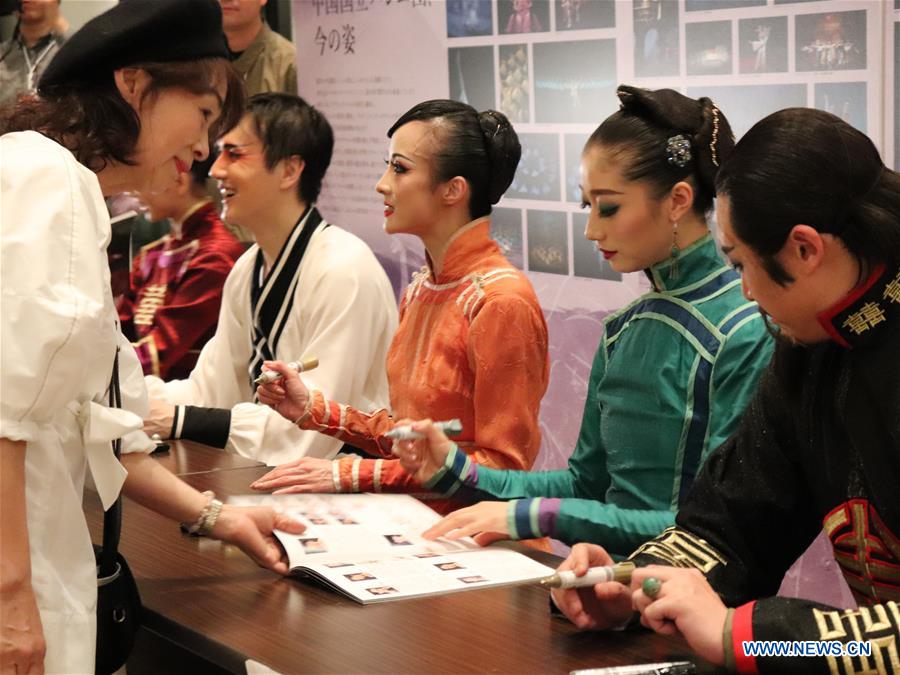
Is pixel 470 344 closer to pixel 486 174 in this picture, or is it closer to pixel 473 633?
pixel 486 174

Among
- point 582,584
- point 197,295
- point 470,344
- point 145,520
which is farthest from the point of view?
point 197,295

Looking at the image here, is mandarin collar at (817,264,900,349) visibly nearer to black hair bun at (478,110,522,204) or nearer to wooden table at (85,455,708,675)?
wooden table at (85,455,708,675)

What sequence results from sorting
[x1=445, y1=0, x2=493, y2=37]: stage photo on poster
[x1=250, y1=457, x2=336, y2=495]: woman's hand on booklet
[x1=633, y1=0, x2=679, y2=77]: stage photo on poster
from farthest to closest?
[x1=445, y1=0, x2=493, y2=37]: stage photo on poster < [x1=633, y1=0, x2=679, y2=77]: stage photo on poster < [x1=250, y1=457, x2=336, y2=495]: woman's hand on booklet

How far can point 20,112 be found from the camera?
1773 millimetres

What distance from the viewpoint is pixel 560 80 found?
367cm

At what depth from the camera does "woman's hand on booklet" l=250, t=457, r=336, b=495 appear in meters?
2.40

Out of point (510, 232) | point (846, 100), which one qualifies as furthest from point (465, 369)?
point (510, 232)

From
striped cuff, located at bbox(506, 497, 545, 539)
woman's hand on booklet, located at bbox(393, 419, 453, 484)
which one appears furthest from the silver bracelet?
striped cuff, located at bbox(506, 497, 545, 539)

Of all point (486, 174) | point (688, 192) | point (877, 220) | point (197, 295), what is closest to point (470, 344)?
point (486, 174)

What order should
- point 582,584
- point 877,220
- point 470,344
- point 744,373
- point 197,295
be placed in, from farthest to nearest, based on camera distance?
point 197,295
point 470,344
point 744,373
point 582,584
point 877,220

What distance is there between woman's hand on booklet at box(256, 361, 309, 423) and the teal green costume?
53 centimetres

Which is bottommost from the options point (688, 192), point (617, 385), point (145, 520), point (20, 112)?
point (145, 520)

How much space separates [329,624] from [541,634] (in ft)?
0.97

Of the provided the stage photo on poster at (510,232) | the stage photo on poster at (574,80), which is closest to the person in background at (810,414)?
the stage photo on poster at (574,80)
